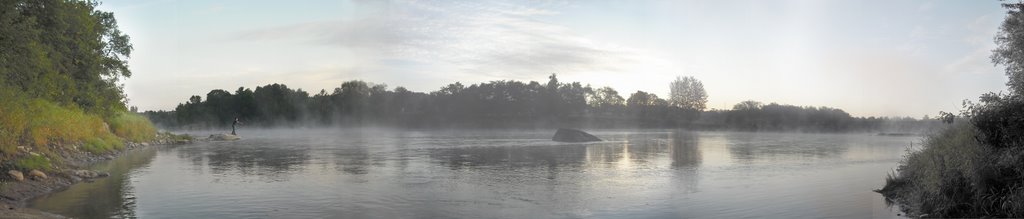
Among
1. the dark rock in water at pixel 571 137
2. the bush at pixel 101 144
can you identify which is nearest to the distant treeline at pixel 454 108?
the dark rock in water at pixel 571 137

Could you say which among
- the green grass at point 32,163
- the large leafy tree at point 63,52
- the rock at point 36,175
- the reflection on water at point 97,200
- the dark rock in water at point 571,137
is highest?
the large leafy tree at point 63,52

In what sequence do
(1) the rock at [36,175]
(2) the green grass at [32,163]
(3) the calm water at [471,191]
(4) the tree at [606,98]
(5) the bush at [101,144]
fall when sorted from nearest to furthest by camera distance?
(3) the calm water at [471,191], (1) the rock at [36,175], (2) the green grass at [32,163], (5) the bush at [101,144], (4) the tree at [606,98]

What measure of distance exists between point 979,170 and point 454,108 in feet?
550

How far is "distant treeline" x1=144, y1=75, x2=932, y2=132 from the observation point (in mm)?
163500

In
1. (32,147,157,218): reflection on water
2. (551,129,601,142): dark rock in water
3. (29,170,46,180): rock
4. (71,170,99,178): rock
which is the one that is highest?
(551,129,601,142): dark rock in water

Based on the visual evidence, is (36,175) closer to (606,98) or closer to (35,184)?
(35,184)

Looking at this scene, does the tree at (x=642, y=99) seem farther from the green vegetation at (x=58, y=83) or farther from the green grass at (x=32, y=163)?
the green grass at (x=32, y=163)

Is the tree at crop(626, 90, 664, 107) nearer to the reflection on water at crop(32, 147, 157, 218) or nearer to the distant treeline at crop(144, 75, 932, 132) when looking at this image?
the distant treeline at crop(144, 75, 932, 132)

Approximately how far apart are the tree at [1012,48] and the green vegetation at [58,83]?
127 feet

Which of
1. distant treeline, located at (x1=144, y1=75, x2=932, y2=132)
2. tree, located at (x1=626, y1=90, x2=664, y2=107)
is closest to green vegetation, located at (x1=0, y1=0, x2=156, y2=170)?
distant treeline, located at (x1=144, y1=75, x2=932, y2=132)

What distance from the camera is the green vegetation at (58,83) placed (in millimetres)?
23438

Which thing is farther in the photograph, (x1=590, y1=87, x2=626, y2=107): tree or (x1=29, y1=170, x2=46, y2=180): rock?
(x1=590, y1=87, x2=626, y2=107): tree

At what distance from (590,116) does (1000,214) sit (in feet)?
521

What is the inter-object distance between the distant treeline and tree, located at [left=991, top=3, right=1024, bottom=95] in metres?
107
